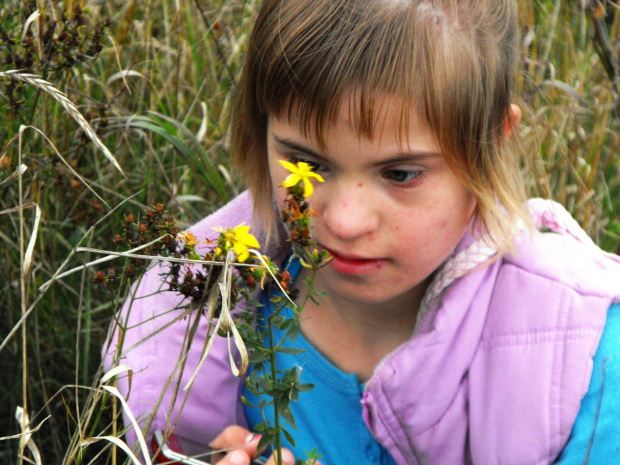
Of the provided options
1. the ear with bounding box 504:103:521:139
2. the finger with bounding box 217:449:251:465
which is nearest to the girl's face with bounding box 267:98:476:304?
the ear with bounding box 504:103:521:139

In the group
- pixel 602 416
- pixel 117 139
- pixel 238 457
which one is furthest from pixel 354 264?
pixel 117 139

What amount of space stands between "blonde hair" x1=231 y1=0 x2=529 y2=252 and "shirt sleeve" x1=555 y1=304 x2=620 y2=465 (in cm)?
32

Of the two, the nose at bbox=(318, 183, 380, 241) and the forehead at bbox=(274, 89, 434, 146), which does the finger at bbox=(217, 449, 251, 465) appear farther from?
the forehead at bbox=(274, 89, 434, 146)

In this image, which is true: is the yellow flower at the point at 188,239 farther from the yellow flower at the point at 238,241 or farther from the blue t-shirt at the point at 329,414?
the blue t-shirt at the point at 329,414

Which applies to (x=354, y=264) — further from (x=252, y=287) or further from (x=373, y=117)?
(x=252, y=287)

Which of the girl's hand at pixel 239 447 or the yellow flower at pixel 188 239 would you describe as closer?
the yellow flower at pixel 188 239

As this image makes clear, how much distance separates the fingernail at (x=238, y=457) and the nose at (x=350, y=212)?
1.82ft

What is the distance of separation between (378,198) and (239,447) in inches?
24.5

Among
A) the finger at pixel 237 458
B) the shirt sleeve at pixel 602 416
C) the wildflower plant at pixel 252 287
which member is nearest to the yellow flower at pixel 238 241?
the wildflower plant at pixel 252 287

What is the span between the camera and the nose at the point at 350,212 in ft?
4.74

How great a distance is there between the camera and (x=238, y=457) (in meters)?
1.64

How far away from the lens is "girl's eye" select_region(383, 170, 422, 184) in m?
1.48

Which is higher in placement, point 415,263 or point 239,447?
point 415,263

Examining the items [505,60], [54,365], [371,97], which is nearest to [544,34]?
[505,60]
